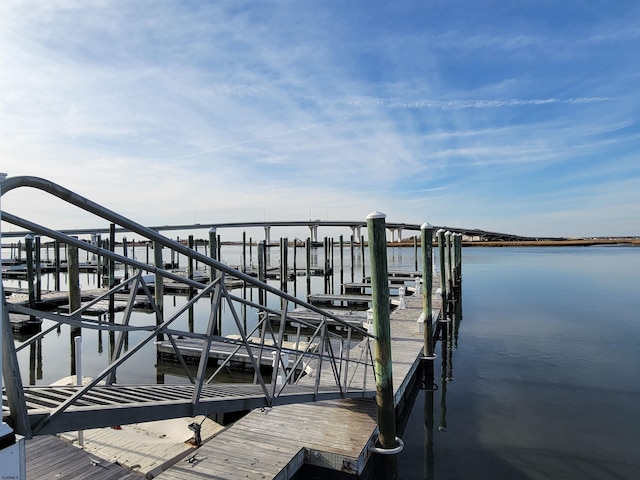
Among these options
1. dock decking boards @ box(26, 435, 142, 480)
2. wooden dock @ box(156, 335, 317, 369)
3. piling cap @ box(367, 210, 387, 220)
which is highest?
piling cap @ box(367, 210, 387, 220)

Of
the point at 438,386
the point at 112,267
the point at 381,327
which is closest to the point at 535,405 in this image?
the point at 438,386

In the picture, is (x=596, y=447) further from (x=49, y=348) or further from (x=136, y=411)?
(x=49, y=348)

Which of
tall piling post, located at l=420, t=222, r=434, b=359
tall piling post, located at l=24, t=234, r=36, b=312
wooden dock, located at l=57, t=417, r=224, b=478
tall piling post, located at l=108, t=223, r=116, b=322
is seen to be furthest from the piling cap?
tall piling post, located at l=24, t=234, r=36, b=312

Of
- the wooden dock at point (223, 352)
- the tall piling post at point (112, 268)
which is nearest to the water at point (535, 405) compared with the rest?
the wooden dock at point (223, 352)

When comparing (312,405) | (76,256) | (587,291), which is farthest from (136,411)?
(587,291)

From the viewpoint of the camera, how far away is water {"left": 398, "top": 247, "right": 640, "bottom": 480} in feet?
21.7

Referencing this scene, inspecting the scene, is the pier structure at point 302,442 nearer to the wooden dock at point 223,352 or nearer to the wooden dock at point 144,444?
the wooden dock at point 144,444

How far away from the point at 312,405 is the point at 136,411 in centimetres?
398

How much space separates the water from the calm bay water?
0.06 feet

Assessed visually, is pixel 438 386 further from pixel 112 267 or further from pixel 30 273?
pixel 30 273

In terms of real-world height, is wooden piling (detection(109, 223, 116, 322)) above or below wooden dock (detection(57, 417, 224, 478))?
above

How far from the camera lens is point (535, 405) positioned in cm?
877

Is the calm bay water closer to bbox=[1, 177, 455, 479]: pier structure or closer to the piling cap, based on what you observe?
bbox=[1, 177, 455, 479]: pier structure

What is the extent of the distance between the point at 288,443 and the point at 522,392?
22.6 feet
